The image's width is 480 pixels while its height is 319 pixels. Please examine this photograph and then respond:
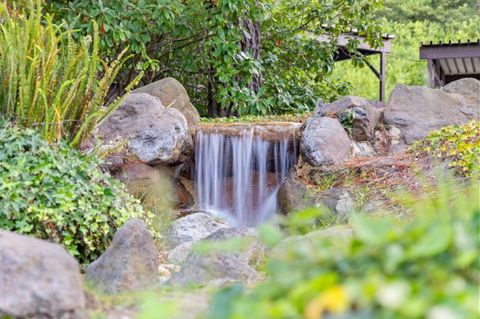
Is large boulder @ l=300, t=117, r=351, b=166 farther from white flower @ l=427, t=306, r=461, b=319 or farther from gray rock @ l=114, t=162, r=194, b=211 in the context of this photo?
white flower @ l=427, t=306, r=461, b=319

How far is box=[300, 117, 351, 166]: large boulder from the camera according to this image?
671 cm

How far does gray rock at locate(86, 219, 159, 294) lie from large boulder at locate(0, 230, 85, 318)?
107cm

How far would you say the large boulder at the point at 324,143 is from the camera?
6.71 meters

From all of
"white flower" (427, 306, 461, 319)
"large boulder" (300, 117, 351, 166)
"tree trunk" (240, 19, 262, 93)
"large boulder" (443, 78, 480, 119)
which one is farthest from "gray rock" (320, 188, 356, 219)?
"white flower" (427, 306, 461, 319)

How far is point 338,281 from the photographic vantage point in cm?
147

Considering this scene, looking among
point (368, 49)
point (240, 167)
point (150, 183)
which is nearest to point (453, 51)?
point (368, 49)

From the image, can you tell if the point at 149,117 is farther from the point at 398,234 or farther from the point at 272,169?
the point at 398,234

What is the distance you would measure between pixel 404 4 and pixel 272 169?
61.4 ft

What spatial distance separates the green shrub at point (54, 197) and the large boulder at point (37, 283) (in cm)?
192

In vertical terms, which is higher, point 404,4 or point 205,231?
point 404,4

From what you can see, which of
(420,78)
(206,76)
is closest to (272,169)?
(206,76)

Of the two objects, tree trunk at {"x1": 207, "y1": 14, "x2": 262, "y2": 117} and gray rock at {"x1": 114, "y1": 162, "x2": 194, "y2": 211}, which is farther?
tree trunk at {"x1": 207, "y1": 14, "x2": 262, "y2": 117}

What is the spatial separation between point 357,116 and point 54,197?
4.14 m

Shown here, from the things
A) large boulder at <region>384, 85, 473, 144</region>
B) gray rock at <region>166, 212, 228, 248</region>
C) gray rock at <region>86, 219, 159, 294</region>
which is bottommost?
gray rock at <region>166, 212, 228, 248</region>
